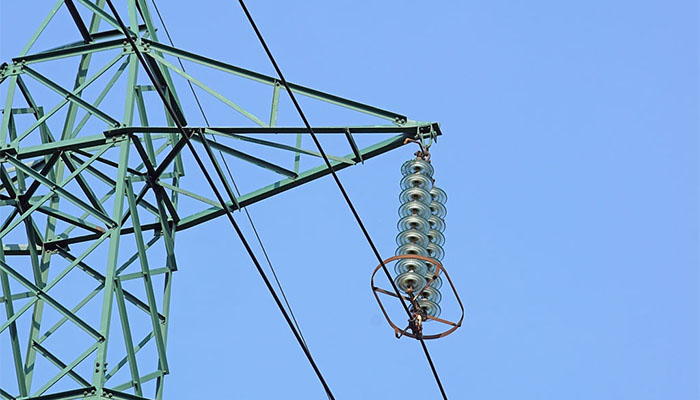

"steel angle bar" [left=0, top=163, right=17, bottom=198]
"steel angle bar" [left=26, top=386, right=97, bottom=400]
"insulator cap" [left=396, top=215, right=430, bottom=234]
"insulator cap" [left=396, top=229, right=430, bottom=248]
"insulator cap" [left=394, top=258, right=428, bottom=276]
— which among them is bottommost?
"steel angle bar" [left=26, top=386, right=97, bottom=400]

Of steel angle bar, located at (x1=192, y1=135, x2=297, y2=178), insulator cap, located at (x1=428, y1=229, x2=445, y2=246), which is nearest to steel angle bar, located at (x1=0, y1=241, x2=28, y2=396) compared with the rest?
steel angle bar, located at (x1=192, y1=135, x2=297, y2=178)

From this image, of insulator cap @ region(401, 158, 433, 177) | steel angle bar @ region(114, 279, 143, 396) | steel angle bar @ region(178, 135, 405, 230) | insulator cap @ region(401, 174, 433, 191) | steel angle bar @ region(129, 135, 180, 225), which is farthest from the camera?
steel angle bar @ region(129, 135, 180, 225)

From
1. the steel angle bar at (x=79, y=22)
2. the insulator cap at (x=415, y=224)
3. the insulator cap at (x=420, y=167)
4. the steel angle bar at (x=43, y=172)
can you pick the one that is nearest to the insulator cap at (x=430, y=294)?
the insulator cap at (x=415, y=224)

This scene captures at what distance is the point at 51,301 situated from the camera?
1736 centimetres

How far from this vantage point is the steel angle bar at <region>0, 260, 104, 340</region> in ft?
56.5

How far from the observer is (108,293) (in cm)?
1723

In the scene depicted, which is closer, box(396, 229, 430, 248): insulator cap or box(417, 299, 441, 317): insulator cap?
box(417, 299, 441, 317): insulator cap

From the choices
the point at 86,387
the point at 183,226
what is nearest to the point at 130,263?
the point at 183,226

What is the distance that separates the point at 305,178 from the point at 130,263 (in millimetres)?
2373

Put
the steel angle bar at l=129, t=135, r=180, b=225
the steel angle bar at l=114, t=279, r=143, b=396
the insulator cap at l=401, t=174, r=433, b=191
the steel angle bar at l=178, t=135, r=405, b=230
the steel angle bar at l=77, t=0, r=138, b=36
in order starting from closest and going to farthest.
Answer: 1. the steel angle bar at l=114, t=279, r=143, b=396
2. the insulator cap at l=401, t=174, r=433, b=191
3. the steel angle bar at l=178, t=135, r=405, b=230
4. the steel angle bar at l=129, t=135, r=180, b=225
5. the steel angle bar at l=77, t=0, r=138, b=36

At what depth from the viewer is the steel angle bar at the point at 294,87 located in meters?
18.9

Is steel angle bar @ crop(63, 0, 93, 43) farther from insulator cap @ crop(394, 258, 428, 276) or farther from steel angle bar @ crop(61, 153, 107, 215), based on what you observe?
insulator cap @ crop(394, 258, 428, 276)

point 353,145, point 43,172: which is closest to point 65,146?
point 43,172

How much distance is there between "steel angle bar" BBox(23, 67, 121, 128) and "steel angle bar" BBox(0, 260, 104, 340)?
2109 mm
